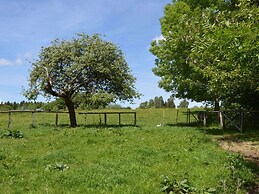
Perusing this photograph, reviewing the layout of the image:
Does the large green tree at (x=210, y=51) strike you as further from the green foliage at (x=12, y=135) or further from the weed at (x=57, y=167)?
the green foliage at (x=12, y=135)

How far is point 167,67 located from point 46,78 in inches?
511

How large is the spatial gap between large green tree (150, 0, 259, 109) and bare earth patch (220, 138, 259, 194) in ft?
14.1

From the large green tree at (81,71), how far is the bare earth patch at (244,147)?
13.6m

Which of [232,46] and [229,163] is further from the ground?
[232,46]

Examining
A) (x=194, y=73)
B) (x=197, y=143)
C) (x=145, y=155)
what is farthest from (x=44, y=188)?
(x=194, y=73)

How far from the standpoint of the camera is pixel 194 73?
28.8 m

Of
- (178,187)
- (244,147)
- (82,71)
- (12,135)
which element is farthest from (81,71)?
(178,187)

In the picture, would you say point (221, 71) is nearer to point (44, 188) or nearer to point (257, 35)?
point (257, 35)

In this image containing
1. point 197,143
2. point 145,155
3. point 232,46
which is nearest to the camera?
point 232,46

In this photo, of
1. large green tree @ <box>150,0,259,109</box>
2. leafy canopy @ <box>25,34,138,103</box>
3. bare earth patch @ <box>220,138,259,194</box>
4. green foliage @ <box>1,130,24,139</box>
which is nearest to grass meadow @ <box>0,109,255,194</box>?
bare earth patch @ <box>220,138,259,194</box>

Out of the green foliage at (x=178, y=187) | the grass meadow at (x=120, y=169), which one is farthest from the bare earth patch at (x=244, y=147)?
the green foliage at (x=178, y=187)

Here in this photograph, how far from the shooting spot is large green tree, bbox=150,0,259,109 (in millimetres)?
12891

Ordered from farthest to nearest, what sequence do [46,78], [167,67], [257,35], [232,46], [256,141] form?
1. [167,67]
2. [46,78]
3. [256,141]
4. [232,46]
5. [257,35]

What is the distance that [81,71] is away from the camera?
1261 inches
